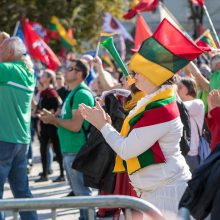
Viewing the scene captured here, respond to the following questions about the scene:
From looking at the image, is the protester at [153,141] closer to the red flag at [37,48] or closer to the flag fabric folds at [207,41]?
the flag fabric folds at [207,41]

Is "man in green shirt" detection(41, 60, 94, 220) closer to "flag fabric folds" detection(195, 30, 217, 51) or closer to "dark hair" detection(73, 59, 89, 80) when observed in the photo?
"dark hair" detection(73, 59, 89, 80)

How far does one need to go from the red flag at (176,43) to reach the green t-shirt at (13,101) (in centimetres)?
238

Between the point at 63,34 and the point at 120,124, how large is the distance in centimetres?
1996

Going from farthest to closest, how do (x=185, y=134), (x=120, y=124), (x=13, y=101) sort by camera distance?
(x=13, y=101) < (x=120, y=124) < (x=185, y=134)

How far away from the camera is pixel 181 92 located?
8.31 m

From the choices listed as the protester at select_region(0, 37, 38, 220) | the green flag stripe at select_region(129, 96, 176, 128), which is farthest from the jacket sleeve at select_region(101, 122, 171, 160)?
the protester at select_region(0, 37, 38, 220)

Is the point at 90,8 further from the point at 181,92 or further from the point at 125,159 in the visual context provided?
the point at 125,159

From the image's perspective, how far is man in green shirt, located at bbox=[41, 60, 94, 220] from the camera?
8258mm

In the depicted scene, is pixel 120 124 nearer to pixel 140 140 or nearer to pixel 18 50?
pixel 18 50

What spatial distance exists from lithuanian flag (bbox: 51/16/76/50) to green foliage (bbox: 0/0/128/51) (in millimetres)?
459

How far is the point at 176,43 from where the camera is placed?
5211 millimetres

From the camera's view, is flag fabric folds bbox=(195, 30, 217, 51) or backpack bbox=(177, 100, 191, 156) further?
flag fabric folds bbox=(195, 30, 217, 51)

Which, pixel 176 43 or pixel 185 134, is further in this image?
pixel 185 134

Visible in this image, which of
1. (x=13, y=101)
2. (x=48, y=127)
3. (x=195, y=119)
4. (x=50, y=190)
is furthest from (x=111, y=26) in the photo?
(x=13, y=101)
